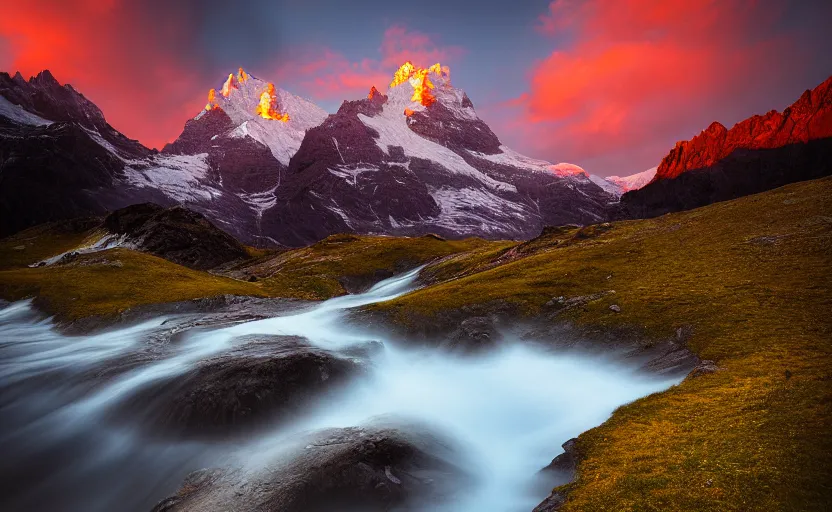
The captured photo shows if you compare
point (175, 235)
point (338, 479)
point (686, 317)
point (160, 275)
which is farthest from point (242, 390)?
point (175, 235)

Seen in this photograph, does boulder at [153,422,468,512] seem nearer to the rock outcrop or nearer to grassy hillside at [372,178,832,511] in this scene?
grassy hillside at [372,178,832,511]

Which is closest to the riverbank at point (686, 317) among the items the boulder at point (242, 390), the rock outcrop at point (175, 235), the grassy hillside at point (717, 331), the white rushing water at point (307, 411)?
the grassy hillside at point (717, 331)

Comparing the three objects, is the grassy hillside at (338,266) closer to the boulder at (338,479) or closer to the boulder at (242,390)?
the boulder at (242,390)

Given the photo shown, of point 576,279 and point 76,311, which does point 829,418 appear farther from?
point 76,311

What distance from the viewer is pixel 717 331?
68.1ft

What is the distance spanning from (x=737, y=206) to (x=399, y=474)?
4339 centimetres

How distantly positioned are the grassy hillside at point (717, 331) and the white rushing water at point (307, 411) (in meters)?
2.89

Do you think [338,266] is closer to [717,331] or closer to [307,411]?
[307,411]

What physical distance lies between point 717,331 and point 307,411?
1915 cm

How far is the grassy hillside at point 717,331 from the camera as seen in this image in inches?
398

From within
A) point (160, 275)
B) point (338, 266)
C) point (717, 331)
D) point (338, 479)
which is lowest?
point (338, 479)

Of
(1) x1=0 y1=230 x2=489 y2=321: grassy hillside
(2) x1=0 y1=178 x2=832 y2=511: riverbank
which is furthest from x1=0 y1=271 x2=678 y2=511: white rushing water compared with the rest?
(1) x1=0 y1=230 x2=489 y2=321: grassy hillside

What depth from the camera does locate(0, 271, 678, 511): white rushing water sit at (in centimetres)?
1662

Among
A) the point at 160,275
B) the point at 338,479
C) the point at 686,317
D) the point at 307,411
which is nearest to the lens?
the point at 338,479
